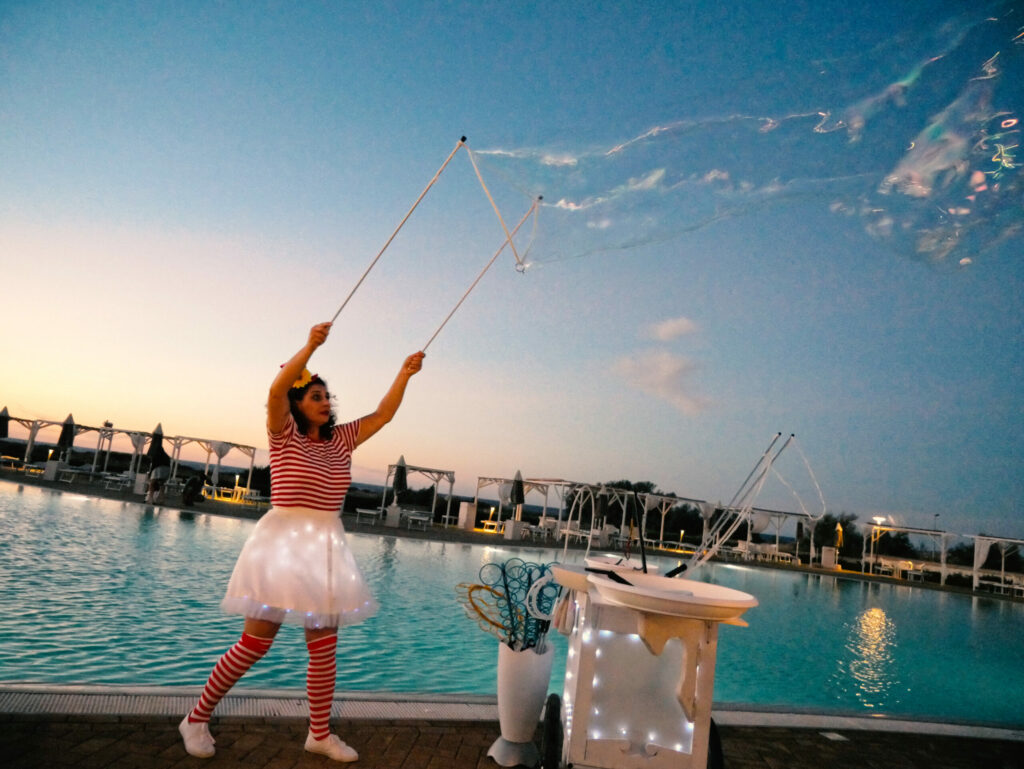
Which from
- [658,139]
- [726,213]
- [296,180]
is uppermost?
[296,180]

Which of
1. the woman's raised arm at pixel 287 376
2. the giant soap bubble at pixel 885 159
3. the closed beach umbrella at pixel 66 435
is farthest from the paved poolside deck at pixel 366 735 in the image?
the closed beach umbrella at pixel 66 435

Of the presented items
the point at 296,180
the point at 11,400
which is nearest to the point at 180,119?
the point at 296,180

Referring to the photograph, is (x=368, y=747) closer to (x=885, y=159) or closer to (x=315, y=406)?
(x=315, y=406)

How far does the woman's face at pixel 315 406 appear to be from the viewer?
3053 millimetres

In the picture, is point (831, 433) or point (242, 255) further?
point (831, 433)

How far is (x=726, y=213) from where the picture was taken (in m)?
5.97

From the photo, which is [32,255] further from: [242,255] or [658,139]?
[658,139]

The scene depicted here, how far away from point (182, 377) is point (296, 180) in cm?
876

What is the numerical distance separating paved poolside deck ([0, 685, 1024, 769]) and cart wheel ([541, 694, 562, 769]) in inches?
11.3

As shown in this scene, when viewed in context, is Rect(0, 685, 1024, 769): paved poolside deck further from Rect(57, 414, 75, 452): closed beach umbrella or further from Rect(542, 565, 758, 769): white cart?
Rect(57, 414, 75, 452): closed beach umbrella

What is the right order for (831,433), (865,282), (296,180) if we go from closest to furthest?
1. (296,180)
2. (865,282)
3. (831,433)

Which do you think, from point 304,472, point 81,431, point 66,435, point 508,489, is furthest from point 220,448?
point 304,472

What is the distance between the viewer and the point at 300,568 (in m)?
2.78

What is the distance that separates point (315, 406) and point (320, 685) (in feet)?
4.05
